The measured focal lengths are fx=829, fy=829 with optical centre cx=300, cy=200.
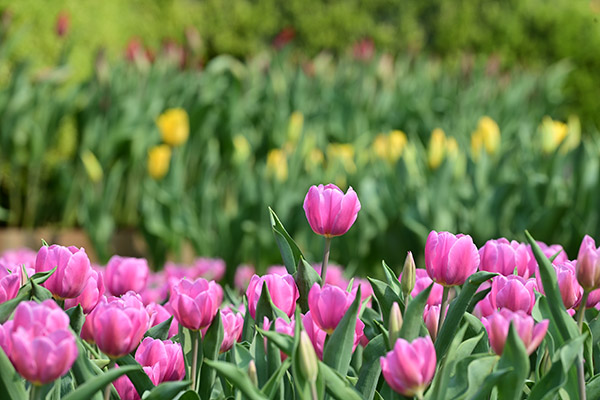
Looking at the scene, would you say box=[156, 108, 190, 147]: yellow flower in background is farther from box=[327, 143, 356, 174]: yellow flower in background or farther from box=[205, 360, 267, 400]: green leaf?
box=[205, 360, 267, 400]: green leaf

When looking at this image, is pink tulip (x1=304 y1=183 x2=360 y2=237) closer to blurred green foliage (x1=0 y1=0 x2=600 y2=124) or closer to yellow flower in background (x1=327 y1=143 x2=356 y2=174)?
yellow flower in background (x1=327 y1=143 x2=356 y2=174)

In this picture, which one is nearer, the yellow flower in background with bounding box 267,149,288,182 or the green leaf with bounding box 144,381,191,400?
the green leaf with bounding box 144,381,191,400

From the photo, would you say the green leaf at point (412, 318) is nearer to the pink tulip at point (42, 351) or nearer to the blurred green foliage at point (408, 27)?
the pink tulip at point (42, 351)

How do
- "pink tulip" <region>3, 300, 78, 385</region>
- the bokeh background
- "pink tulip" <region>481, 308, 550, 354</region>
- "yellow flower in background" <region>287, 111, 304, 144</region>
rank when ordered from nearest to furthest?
"pink tulip" <region>3, 300, 78, 385</region>, "pink tulip" <region>481, 308, 550, 354</region>, the bokeh background, "yellow flower in background" <region>287, 111, 304, 144</region>

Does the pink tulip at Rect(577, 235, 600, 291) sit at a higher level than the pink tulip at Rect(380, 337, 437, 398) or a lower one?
higher

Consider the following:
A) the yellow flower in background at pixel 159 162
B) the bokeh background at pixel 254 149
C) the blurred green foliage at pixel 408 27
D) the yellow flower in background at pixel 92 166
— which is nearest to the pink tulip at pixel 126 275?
the bokeh background at pixel 254 149

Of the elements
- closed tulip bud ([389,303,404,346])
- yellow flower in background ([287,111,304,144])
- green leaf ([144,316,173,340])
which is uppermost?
closed tulip bud ([389,303,404,346])

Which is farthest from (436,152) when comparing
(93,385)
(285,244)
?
(93,385)

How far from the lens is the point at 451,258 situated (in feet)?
3.08

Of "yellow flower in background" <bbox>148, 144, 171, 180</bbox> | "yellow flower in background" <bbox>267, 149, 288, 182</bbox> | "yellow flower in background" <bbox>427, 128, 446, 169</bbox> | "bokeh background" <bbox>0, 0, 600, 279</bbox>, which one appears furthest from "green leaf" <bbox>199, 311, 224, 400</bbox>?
"yellow flower in background" <bbox>148, 144, 171, 180</bbox>

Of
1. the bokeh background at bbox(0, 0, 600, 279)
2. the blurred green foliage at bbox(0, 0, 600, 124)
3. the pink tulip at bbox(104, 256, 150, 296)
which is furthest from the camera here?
the blurred green foliage at bbox(0, 0, 600, 124)

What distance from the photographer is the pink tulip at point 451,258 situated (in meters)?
0.94

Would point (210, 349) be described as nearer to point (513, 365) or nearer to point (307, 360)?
point (307, 360)

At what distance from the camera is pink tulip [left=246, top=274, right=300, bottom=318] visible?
1.00 meters
